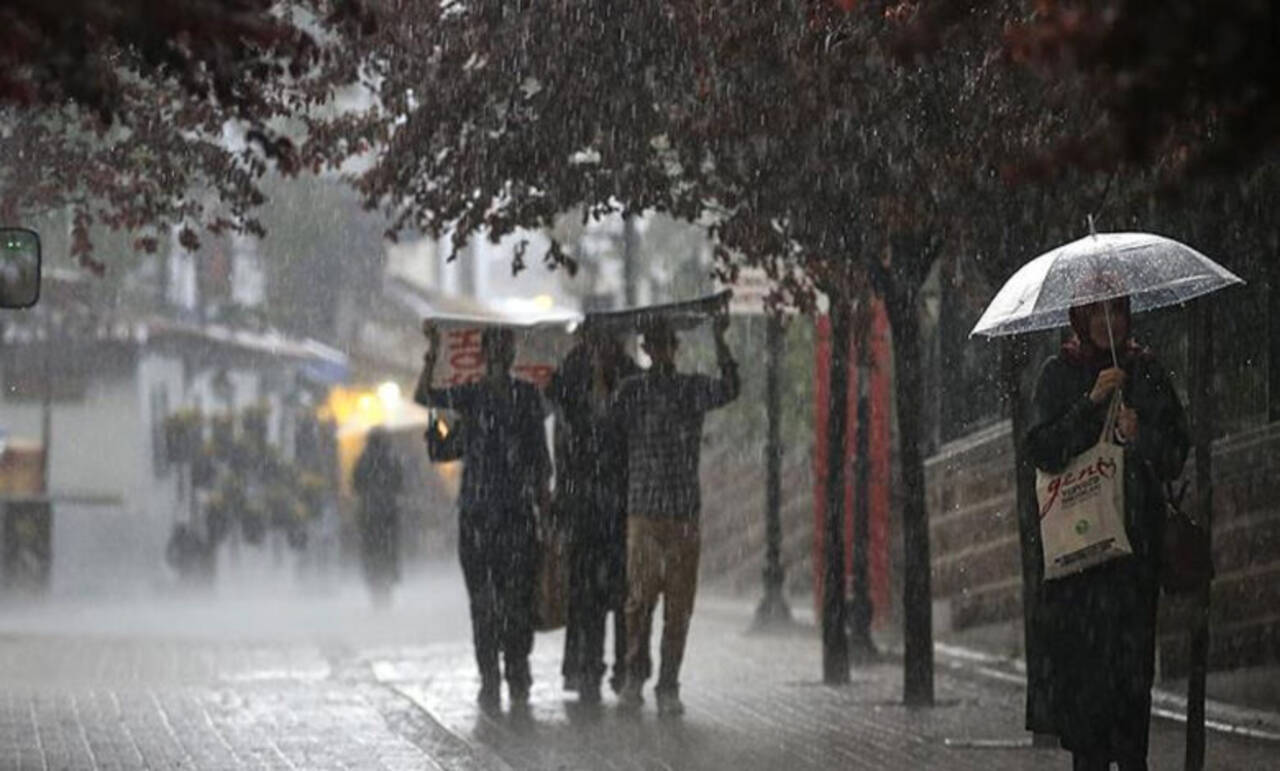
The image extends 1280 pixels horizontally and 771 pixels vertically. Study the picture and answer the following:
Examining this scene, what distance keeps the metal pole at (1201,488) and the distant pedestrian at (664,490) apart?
153 inches

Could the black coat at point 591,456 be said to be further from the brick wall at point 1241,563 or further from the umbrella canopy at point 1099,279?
the umbrella canopy at point 1099,279

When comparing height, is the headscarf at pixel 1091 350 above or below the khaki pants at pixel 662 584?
above

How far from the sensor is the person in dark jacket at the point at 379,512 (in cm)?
2609

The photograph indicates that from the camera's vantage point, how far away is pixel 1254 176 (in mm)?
10875

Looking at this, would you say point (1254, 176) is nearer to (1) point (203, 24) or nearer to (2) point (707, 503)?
(1) point (203, 24)

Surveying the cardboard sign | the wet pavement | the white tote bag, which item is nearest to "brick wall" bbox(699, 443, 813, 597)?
the wet pavement

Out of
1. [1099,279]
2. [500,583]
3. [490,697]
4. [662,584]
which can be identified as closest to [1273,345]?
[662,584]

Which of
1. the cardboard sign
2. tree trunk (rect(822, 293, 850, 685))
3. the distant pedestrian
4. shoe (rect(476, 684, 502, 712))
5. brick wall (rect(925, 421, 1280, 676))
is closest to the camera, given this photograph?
brick wall (rect(925, 421, 1280, 676))

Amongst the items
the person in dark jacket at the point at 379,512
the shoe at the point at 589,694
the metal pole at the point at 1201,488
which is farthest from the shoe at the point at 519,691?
the person in dark jacket at the point at 379,512

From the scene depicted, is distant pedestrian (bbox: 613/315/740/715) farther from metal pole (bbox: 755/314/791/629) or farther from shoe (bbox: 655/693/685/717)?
metal pole (bbox: 755/314/791/629)

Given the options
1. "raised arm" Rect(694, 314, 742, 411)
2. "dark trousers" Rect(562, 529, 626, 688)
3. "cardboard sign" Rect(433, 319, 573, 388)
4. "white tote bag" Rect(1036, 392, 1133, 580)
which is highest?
"cardboard sign" Rect(433, 319, 573, 388)

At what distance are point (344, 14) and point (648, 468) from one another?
22.8 feet

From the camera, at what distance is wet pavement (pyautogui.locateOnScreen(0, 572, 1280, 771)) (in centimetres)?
1152

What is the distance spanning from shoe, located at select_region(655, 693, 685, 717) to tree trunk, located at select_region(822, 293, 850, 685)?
74.0 inches
